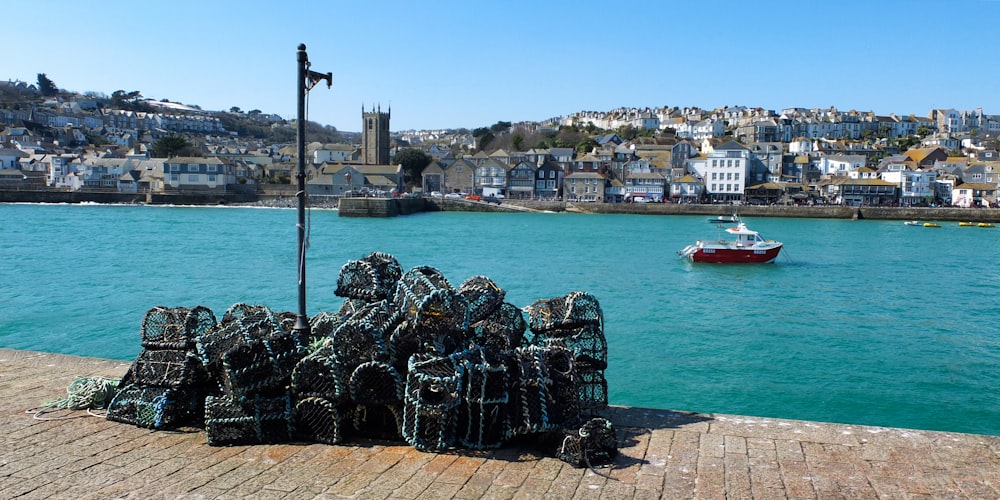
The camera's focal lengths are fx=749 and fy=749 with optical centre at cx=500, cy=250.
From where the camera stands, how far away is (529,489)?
442cm

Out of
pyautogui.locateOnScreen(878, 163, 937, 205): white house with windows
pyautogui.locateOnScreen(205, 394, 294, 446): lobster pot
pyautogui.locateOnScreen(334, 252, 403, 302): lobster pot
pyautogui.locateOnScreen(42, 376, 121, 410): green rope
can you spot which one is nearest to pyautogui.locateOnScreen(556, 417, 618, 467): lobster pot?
pyautogui.locateOnScreen(205, 394, 294, 446): lobster pot

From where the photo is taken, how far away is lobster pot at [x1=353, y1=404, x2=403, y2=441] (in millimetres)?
5238

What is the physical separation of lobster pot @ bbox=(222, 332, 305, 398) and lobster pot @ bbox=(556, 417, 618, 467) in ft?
6.60

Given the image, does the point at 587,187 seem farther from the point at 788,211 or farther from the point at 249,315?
the point at 249,315

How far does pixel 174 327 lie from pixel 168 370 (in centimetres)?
69

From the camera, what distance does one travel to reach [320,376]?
5254 millimetres

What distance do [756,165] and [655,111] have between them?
87.0 meters

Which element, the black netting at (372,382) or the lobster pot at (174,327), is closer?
the black netting at (372,382)

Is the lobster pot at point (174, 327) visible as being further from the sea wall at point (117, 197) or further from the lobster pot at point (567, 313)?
the sea wall at point (117, 197)

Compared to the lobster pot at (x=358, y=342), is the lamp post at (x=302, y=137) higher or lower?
higher

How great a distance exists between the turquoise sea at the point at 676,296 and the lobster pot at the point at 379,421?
6.21 m

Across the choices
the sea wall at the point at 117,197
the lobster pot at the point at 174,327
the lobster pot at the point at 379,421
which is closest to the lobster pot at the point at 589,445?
the lobster pot at the point at 379,421

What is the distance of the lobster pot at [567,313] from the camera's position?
6.46 m

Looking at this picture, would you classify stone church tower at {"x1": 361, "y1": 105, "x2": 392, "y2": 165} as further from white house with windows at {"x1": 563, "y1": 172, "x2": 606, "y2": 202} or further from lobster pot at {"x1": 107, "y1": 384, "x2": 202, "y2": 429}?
lobster pot at {"x1": 107, "y1": 384, "x2": 202, "y2": 429}
